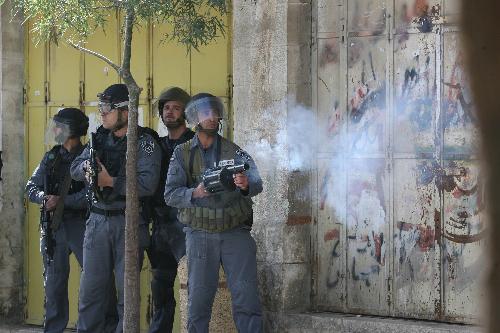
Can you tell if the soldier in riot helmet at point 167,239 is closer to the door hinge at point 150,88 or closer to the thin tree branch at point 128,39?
the door hinge at point 150,88

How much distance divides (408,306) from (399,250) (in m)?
0.38

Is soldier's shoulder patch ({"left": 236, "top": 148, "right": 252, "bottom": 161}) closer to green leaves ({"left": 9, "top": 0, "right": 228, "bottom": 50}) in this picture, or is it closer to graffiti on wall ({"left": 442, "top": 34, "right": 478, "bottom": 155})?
green leaves ({"left": 9, "top": 0, "right": 228, "bottom": 50})

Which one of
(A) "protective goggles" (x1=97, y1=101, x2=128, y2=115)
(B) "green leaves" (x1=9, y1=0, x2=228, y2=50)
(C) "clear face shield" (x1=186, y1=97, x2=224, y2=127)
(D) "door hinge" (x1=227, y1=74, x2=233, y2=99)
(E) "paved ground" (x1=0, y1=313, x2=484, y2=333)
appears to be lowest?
(E) "paved ground" (x1=0, y1=313, x2=484, y2=333)

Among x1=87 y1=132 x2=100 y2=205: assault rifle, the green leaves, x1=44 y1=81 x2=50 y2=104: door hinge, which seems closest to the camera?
the green leaves

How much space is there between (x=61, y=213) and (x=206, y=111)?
186 centimetres

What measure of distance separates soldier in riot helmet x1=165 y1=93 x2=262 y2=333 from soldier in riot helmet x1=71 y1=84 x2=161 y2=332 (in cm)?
64

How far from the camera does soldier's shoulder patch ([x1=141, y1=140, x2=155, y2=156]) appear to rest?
20.9 feet

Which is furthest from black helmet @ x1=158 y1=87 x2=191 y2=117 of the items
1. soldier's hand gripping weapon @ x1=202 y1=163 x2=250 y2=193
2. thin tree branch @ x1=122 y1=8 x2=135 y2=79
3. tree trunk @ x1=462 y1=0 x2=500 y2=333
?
tree trunk @ x1=462 y1=0 x2=500 y2=333

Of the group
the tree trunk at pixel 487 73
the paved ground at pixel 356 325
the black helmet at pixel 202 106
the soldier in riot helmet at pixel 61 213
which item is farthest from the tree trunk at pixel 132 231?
the tree trunk at pixel 487 73

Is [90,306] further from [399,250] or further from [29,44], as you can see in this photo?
[29,44]

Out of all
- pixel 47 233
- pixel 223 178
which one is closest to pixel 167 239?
pixel 47 233

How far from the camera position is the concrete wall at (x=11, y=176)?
8.21 m

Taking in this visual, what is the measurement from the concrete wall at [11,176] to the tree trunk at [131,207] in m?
2.71

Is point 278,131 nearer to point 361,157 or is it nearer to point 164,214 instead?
point 361,157
